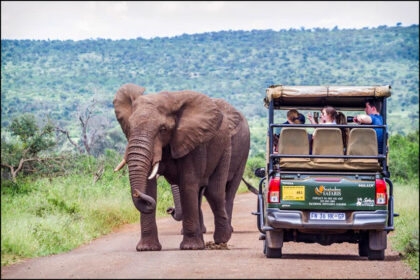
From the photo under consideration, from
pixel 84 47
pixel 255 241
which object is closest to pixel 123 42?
pixel 84 47

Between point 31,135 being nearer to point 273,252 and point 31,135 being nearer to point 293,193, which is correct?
point 273,252

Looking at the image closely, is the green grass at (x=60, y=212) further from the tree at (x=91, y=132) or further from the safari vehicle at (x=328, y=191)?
the safari vehicle at (x=328, y=191)

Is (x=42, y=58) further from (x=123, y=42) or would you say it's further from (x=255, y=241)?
(x=255, y=241)

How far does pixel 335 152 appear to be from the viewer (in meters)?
13.0

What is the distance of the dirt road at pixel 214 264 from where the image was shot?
10.3 meters

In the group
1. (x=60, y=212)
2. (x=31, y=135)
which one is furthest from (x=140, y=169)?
(x=31, y=135)

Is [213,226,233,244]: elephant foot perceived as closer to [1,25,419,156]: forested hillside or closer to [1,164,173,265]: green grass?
[1,164,173,265]: green grass

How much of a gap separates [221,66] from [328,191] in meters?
101

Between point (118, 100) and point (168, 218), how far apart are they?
7.81m

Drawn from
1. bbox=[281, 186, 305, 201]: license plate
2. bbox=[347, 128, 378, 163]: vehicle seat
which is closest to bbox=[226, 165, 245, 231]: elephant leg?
bbox=[347, 128, 378, 163]: vehicle seat

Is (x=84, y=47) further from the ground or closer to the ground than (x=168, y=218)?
further from the ground

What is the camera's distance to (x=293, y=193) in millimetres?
12602

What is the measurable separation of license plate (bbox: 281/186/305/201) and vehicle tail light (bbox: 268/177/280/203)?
0.23 feet

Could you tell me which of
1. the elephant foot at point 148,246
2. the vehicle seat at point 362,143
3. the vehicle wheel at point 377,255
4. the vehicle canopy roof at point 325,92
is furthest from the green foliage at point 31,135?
the vehicle wheel at point 377,255
